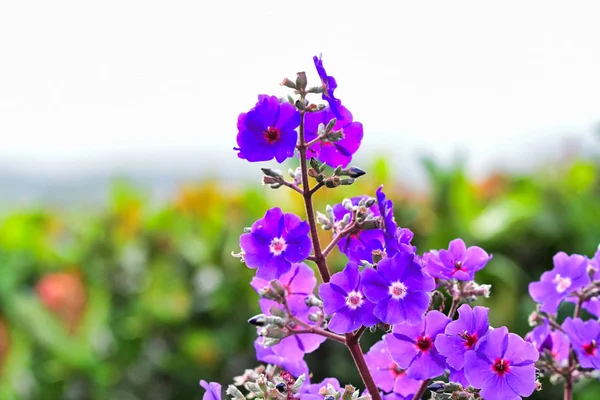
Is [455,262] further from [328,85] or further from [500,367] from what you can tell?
[328,85]

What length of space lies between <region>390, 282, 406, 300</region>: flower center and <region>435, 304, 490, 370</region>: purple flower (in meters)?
0.09

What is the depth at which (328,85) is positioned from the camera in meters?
1.23

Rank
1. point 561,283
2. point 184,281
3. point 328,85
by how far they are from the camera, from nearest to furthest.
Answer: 1. point 328,85
2. point 561,283
3. point 184,281

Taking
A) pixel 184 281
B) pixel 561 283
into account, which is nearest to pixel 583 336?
pixel 561 283

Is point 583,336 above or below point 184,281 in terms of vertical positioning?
above

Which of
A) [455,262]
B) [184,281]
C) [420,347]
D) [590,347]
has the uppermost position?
[455,262]

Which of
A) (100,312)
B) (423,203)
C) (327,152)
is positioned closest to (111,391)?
(100,312)

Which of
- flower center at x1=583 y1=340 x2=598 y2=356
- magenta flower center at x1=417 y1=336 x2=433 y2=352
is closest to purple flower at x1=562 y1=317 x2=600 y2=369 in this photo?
flower center at x1=583 y1=340 x2=598 y2=356

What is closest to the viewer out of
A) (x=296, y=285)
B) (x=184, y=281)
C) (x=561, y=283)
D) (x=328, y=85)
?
(x=328, y=85)

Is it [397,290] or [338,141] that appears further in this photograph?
[338,141]

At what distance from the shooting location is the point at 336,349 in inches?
173

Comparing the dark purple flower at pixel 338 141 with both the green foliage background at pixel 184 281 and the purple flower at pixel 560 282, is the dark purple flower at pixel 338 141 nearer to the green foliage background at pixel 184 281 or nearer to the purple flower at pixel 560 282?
the purple flower at pixel 560 282

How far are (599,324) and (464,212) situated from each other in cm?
317

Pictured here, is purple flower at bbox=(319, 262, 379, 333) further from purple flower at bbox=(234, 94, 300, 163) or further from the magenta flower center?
purple flower at bbox=(234, 94, 300, 163)
